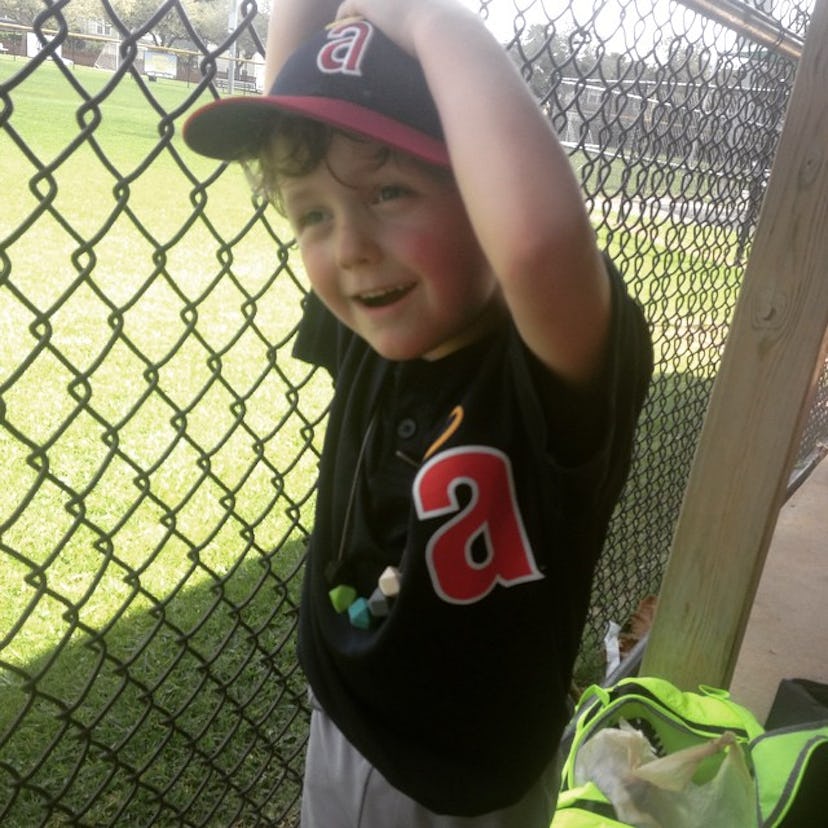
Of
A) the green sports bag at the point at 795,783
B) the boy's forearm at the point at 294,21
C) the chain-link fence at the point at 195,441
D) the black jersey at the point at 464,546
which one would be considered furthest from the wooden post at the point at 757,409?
the boy's forearm at the point at 294,21

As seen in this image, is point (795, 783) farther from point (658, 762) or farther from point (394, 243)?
point (394, 243)

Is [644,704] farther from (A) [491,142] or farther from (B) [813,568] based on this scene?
(B) [813,568]

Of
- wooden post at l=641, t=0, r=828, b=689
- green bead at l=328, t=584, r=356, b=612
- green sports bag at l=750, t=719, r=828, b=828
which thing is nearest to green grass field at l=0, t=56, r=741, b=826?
green bead at l=328, t=584, r=356, b=612

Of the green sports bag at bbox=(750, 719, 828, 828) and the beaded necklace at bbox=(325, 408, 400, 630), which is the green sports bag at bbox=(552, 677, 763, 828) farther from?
the beaded necklace at bbox=(325, 408, 400, 630)

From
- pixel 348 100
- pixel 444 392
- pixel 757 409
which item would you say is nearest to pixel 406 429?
pixel 444 392

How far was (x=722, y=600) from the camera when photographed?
2.12 m

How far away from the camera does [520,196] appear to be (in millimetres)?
955

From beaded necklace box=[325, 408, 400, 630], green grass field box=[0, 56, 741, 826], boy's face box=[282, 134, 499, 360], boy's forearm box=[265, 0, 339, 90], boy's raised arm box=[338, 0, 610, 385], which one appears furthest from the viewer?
green grass field box=[0, 56, 741, 826]

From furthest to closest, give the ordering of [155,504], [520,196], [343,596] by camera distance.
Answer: [155,504]
[343,596]
[520,196]

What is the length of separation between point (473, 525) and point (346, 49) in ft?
1.96

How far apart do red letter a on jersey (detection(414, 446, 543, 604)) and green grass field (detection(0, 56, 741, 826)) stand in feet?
1.81

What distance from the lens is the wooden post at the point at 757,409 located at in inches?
70.7

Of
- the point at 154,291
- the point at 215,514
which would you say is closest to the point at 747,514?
the point at 215,514

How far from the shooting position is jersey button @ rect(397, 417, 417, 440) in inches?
48.6
